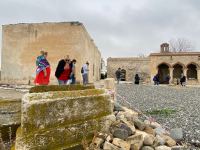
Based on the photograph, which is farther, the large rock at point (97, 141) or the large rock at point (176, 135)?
the large rock at point (176, 135)

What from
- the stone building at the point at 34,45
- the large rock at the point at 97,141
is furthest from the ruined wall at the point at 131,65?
the large rock at the point at 97,141

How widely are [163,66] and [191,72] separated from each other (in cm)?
447

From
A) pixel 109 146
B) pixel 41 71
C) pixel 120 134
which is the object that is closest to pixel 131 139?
pixel 120 134

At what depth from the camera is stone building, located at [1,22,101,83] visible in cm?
2162

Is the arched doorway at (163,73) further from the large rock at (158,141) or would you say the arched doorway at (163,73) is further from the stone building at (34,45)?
the large rock at (158,141)

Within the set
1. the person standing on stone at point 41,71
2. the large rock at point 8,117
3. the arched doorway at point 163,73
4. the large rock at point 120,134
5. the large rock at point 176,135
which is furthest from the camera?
the arched doorway at point 163,73

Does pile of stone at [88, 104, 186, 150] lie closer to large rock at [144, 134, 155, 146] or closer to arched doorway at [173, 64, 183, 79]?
large rock at [144, 134, 155, 146]

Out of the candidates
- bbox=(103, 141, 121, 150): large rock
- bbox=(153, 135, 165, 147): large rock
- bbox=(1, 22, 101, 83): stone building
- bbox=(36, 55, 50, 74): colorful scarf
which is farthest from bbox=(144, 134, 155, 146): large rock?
bbox=(1, 22, 101, 83): stone building

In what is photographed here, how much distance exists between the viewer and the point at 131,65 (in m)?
47.7

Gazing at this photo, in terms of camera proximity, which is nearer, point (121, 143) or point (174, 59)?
point (121, 143)

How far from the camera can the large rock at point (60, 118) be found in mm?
3812

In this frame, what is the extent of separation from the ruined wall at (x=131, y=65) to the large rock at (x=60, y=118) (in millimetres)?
42626

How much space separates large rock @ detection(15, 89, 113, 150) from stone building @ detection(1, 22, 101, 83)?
16.8 meters

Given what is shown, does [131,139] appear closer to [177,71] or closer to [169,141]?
[169,141]
